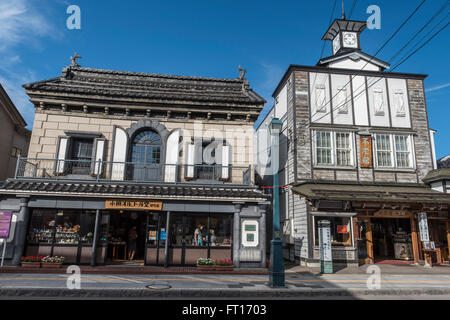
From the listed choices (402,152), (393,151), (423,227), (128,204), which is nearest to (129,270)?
(128,204)

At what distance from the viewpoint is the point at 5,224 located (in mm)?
11867

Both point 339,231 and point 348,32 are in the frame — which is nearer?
point 339,231

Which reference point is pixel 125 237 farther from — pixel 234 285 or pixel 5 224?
pixel 234 285

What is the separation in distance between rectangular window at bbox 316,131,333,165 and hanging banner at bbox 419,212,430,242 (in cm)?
528

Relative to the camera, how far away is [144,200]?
12.9 meters

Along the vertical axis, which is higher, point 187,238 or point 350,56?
point 350,56

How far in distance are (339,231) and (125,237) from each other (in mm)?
11368

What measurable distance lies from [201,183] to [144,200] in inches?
118

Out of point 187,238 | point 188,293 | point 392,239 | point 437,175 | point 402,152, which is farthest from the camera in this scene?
point 392,239

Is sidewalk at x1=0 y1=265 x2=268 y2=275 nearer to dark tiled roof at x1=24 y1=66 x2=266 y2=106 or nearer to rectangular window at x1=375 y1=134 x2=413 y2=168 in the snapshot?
dark tiled roof at x1=24 y1=66 x2=266 y2=106

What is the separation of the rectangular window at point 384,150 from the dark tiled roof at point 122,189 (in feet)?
28.3

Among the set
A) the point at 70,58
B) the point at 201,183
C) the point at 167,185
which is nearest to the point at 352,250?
the point at 201,183

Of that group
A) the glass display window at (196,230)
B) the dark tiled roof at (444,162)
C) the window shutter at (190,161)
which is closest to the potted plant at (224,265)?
the glass display window at (196,230)
